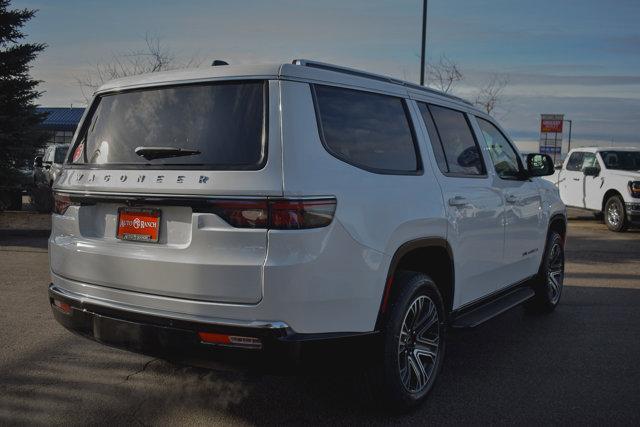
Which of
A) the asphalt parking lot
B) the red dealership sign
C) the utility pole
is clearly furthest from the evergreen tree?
the red dealership sign

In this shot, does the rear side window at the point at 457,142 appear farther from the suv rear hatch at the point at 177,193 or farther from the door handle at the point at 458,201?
the suv rear hatch at the point at 177,193

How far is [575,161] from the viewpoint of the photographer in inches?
639

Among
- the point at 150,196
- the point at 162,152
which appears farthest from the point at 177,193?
the point at 162,152

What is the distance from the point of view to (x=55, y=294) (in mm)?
3932

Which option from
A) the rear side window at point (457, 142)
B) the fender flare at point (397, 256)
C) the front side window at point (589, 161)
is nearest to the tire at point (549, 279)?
the rear side window at point (457, 142)

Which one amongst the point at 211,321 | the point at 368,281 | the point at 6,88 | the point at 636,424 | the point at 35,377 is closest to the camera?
the point at 211,321

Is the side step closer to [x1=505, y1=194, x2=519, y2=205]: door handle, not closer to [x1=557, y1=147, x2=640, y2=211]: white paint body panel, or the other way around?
[x1=505, y1=194, x2=519, y2=205]: door handle

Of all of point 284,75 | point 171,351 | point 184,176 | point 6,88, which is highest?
point 6,88

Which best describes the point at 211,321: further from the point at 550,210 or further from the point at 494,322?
the point at 550,210

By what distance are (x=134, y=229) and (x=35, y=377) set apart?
171 centimetres

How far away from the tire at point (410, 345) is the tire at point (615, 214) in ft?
37.3

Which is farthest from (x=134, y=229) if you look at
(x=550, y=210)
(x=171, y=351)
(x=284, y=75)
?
(x=550, y=210)

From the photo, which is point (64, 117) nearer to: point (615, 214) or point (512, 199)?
point (615, 214)

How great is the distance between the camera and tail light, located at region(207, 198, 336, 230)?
3.11 m
